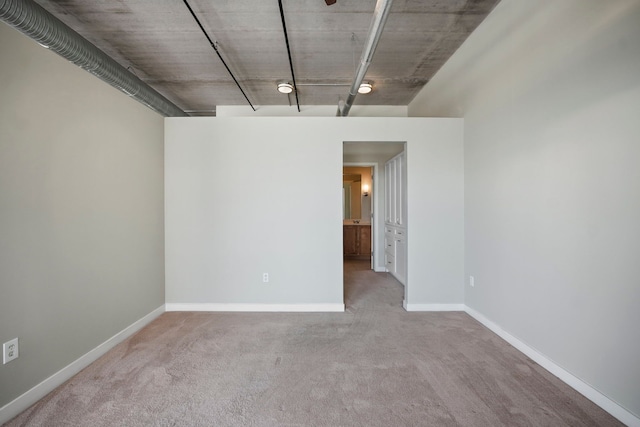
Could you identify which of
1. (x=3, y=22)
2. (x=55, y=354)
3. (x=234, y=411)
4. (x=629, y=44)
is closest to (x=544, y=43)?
(x=629, y=44)

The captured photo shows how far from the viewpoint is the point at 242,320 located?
3000 mm

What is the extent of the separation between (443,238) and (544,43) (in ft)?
6.76

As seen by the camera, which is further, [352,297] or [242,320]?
[352,297]

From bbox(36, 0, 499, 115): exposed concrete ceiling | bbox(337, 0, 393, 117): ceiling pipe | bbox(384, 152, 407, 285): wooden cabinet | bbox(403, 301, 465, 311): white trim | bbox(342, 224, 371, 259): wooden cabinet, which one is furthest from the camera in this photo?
bbox(342, 224, 371, 259): wooden cabinet

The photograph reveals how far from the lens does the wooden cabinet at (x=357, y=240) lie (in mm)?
6590

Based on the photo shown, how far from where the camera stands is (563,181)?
1.91 meters

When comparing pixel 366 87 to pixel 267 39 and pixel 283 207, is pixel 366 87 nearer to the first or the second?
pixel 267 39

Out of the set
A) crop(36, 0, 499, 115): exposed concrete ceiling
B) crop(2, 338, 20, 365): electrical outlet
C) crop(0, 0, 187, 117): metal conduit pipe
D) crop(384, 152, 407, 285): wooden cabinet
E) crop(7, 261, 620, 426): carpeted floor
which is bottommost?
crop(7, 261, 620, 426): carpeted floor

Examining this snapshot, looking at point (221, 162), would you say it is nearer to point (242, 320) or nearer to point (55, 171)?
point (55, 171)

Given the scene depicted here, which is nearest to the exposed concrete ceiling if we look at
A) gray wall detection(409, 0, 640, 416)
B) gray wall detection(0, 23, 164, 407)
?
gray wall detection(409, 0, 640, 416)

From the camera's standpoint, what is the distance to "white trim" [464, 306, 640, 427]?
1.53 meters

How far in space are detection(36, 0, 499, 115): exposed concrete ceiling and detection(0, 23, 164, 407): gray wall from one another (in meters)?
0.80

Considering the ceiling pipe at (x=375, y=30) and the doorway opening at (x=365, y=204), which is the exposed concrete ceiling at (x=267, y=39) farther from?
the doorway opening at (x=365, y=204)

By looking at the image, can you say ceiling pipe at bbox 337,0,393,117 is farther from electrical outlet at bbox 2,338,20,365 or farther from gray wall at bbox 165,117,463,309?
electrical outlet at bbox 2,338,20,365
